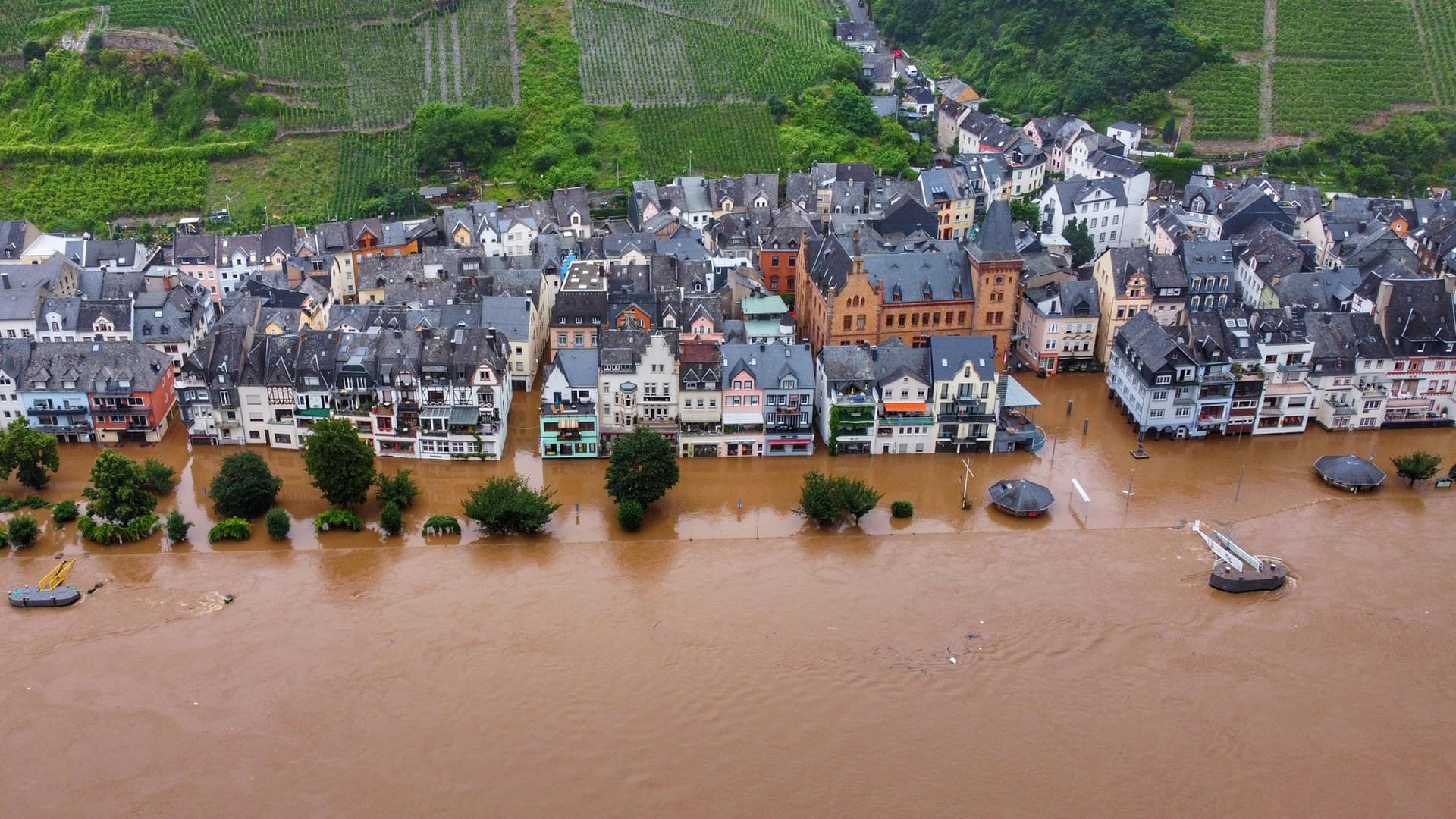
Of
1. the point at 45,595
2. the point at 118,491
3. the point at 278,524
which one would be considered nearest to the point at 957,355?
the point at 278,524

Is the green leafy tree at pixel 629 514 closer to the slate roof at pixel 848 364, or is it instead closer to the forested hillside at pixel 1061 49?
the slate roof at pixel 848 364

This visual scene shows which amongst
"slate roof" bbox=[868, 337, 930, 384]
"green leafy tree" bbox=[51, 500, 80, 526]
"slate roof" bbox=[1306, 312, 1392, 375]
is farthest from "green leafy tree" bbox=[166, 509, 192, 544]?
"slate roof" bbox=[1306, 312, 1392, 375]

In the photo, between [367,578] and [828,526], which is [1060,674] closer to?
[828,526]

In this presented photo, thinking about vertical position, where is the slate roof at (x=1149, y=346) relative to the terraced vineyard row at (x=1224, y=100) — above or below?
below

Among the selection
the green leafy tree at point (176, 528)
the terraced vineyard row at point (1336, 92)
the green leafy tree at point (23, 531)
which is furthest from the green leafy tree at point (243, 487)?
the terraced vineyard row at point (1336, 92)

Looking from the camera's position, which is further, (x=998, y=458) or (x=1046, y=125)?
(x=1046, y=125)

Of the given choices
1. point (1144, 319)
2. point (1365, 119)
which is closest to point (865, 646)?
point (1144, 319)

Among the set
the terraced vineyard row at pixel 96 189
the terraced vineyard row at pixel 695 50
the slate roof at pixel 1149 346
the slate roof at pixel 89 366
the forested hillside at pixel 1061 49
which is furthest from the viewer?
the forested hillside at pixel 1061 49

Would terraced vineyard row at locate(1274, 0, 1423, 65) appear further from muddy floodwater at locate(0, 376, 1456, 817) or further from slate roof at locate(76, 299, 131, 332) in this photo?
slate roof at locate(76, 299, 131, 332)

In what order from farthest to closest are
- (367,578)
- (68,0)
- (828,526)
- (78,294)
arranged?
(68,0) → (78,294) → (828,526) → (367,578)
